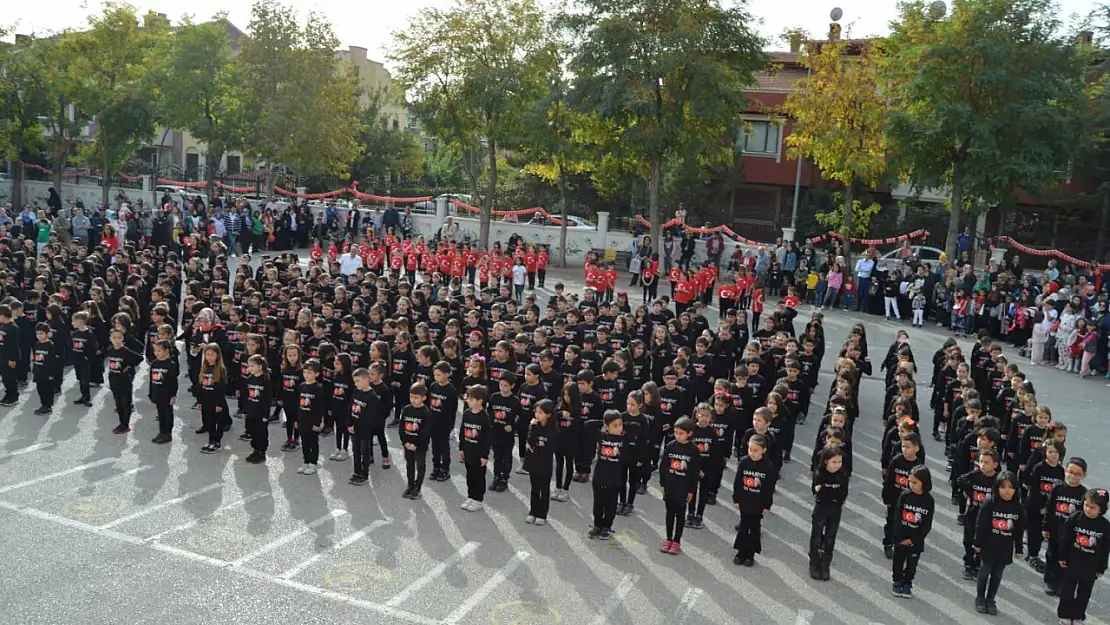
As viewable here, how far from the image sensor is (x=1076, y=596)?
332 inches

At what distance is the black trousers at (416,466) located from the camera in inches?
419

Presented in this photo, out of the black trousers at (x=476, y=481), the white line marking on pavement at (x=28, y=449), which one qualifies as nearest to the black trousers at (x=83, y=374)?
the white line marking on pavement at (x=28, y=449)

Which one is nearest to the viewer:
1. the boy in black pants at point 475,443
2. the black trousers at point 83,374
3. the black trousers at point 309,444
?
the boy in black pants at point 475,443

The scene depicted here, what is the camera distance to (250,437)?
12.3 m

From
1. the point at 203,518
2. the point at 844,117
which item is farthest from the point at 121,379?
the point at 844,117

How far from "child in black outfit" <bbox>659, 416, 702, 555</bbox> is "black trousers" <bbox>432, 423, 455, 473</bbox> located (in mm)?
2816

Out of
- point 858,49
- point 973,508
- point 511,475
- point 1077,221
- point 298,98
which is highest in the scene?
point 858,49

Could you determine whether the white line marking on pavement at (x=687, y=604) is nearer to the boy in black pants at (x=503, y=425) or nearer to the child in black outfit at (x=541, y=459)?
the child in black outfit at (x=541, y=459)

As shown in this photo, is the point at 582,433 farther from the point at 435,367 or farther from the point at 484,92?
the point at 484,92

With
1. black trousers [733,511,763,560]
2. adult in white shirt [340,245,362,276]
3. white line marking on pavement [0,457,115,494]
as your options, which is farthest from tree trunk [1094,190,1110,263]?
white line marking on pavement [0,457,115,494]

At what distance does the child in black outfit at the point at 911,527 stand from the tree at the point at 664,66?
18.8 m

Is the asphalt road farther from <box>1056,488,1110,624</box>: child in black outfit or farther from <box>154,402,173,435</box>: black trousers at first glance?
<box>1056,488,1110,624</box>: child in black outfit

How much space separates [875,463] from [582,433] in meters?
4.42

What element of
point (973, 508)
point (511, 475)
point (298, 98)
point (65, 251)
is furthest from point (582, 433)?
point (298, 98)
